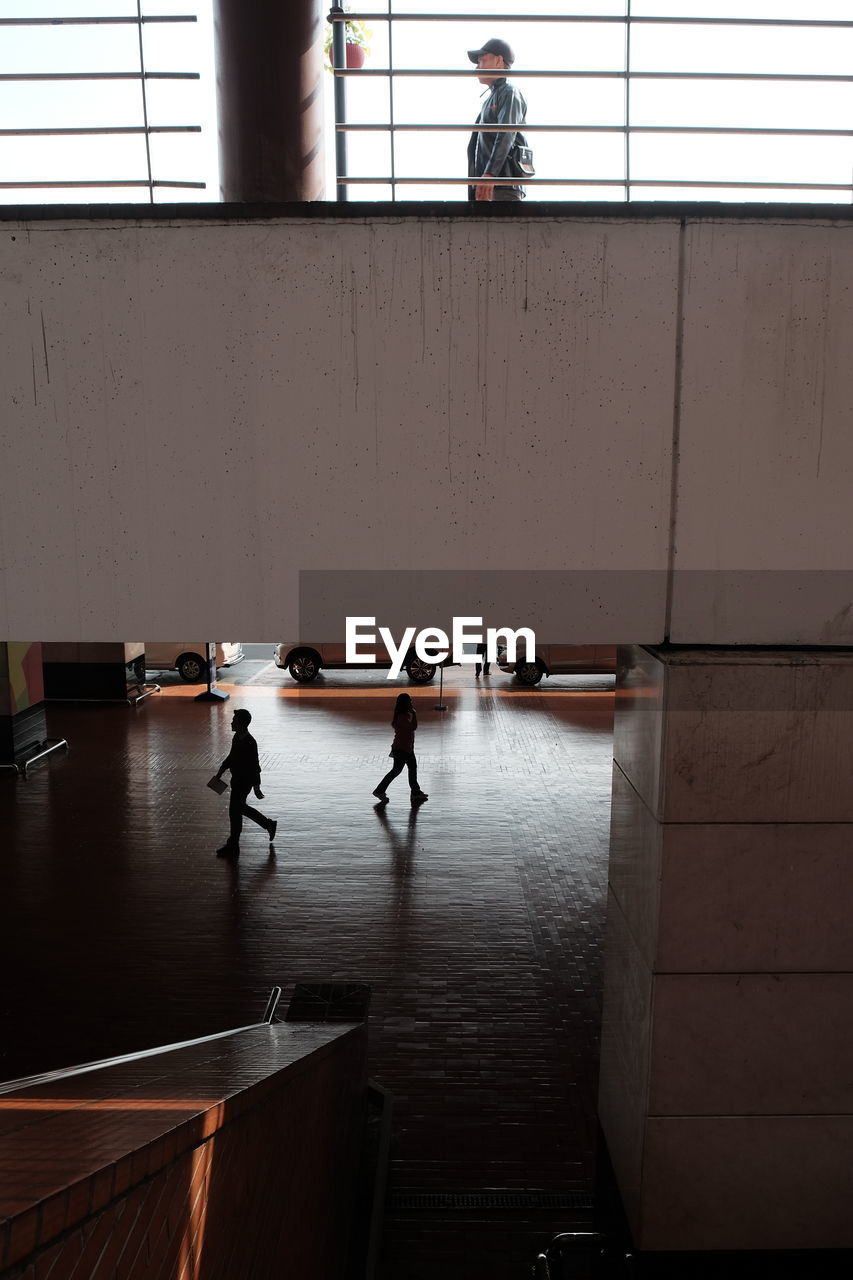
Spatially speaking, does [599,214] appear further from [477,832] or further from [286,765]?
[286,765]

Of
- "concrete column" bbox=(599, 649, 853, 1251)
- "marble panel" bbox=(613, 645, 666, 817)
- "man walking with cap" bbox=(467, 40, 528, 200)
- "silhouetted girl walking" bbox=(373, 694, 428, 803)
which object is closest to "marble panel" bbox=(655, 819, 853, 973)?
"concrete column" bbox=(599, 649, 853, 1251)

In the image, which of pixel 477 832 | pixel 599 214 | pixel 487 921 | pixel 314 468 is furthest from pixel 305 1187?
pixel 477 832

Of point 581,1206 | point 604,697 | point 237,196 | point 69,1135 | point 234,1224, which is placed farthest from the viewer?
point 604,697

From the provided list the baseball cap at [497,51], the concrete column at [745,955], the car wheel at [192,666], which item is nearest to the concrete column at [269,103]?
the baseball cap at [497,51]

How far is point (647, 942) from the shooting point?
372 centimetres

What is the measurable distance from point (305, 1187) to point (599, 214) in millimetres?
3699

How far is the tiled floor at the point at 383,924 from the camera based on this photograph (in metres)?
5.76

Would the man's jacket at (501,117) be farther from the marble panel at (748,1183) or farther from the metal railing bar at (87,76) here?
the marble panel at (748,1183)

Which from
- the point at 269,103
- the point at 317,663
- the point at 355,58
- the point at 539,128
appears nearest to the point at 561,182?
the point at 539,128

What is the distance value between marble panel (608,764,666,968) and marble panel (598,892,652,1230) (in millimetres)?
99

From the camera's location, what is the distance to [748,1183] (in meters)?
3.70

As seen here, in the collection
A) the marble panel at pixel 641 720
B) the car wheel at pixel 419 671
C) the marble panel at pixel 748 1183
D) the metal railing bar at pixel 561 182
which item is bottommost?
the car wheel at pixel 419 671

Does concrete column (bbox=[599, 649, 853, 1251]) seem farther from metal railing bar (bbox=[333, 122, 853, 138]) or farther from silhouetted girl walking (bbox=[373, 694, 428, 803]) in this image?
silhouetted girl walking (bbox=[373, 694, 428, 803])

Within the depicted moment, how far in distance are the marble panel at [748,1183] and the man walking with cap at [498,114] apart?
4573 mm
